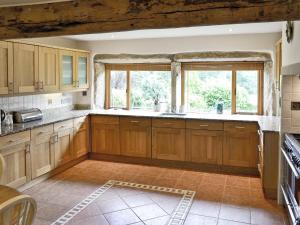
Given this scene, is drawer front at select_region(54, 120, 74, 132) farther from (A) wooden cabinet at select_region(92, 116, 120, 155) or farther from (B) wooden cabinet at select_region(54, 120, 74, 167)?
(A) wooden cabinet at select_region(92, 116, 120, 155)

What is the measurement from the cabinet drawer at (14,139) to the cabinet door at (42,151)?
0.13 metres

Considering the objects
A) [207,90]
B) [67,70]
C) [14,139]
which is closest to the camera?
[14,139]

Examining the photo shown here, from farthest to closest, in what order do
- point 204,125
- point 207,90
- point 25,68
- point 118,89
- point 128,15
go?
point 118,89
point 207,90
point 204,125
point 25,68
point 128,15

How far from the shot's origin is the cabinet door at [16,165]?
3.66m

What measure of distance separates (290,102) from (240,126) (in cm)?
133

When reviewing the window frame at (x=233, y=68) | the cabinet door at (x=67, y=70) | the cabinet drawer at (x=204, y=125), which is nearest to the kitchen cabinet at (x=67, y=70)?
the cabinet door at (x=67, y=70)

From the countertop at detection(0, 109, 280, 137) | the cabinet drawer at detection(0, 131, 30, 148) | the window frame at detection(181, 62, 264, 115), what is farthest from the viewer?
the window frame at detection(181, 62, 264, 115)

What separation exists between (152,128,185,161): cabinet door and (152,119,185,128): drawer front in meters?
0.07

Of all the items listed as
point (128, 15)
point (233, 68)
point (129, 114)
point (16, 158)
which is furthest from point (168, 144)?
point (128, 15)

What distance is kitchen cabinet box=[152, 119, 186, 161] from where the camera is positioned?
5.03 meters

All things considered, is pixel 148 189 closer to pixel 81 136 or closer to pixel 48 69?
pixel 81 136

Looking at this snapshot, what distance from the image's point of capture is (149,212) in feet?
11.2

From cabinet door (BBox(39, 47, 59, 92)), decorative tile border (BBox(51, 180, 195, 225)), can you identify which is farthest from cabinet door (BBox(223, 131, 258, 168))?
cabinet door (BBox(39, 47, 59, 92))

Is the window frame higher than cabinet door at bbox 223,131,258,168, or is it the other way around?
the window frame
